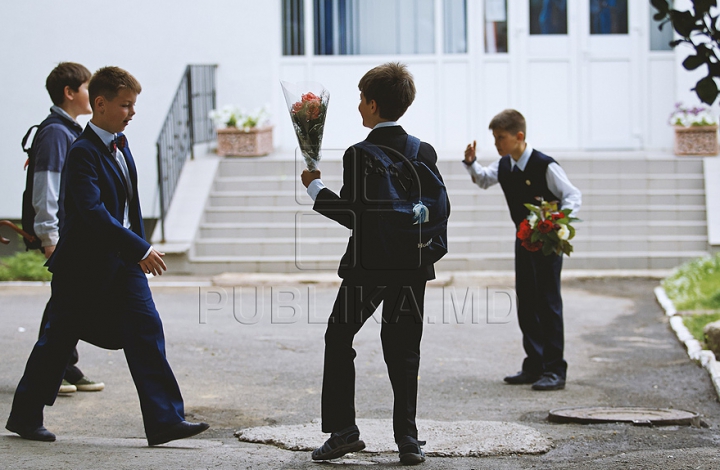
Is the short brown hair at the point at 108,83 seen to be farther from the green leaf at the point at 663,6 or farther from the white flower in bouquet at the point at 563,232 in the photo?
the white flower in bouquet at the point at 563,232

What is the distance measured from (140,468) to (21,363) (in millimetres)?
3193

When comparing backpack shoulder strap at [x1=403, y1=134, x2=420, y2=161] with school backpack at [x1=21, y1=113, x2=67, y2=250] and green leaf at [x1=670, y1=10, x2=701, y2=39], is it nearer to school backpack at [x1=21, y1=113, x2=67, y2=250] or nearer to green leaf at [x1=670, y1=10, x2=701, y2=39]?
green leaf at [x1=670, y1=10, x2=701, y2=39]

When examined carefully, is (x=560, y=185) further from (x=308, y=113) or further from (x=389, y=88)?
(x=308, y=113)

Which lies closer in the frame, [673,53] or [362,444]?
[362,444]

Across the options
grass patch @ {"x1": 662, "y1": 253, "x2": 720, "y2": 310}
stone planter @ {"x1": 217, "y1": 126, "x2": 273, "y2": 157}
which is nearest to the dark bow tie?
grass patch @ {"x1": 662, "y1": 253, "x2": 720, "y2": 310}

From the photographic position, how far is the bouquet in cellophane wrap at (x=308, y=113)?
4.33 meters

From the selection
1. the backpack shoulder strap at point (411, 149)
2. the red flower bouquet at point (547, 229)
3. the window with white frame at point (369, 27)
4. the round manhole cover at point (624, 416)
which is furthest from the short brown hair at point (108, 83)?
the window with white frame at point (369, 27)

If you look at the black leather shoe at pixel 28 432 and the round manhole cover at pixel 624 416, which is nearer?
the black leather shoe at pixel 28 432

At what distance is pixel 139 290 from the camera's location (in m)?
4.57

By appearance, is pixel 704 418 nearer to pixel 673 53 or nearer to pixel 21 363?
pixel 21 363

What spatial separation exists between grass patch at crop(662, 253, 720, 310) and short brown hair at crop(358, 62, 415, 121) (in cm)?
566

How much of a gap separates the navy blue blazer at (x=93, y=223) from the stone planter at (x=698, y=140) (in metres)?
10.2

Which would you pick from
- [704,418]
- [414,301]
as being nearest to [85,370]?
[414,301]

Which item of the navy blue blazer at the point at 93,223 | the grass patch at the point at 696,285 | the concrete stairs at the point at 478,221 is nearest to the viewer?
the navy blue blazer at the point at 93,223
